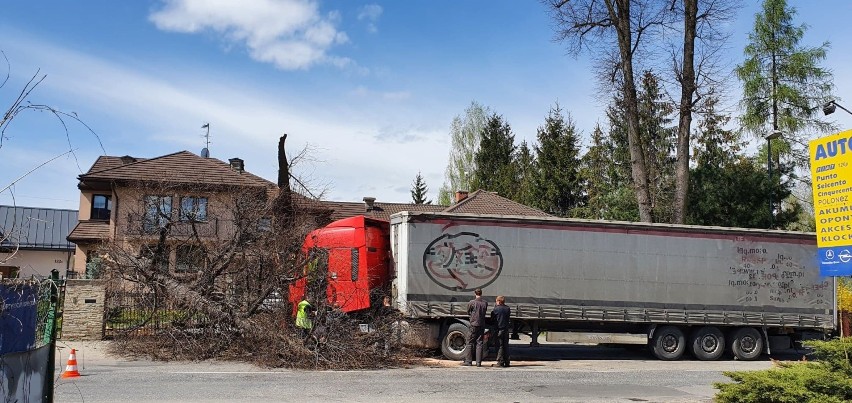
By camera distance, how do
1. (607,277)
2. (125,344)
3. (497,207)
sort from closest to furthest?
(125,344) < (607,277) < (497,207)

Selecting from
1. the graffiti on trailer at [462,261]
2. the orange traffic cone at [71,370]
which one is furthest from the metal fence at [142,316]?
the graffiti on trailer at [462,261]

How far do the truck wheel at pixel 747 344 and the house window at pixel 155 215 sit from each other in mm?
14224

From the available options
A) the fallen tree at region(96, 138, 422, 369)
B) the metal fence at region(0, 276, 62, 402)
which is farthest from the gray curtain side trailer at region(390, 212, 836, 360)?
the metal fence at region(0, 276, 62, 402)

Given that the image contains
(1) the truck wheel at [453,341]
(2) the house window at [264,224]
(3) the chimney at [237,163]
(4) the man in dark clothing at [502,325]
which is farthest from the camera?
(3) the chimney at [237,163]

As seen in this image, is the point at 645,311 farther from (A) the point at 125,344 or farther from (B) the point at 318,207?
(A) the point at 125,344

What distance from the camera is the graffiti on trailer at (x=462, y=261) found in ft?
53.1

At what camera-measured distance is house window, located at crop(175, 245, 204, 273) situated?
16.4 m

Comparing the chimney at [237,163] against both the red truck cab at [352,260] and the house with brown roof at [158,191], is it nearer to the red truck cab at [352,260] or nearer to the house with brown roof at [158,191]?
the house with brown roof at [158,191]

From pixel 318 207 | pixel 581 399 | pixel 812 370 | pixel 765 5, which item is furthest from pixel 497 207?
pixel 812 370

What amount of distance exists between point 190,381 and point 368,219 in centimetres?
587

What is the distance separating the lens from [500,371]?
14750mm

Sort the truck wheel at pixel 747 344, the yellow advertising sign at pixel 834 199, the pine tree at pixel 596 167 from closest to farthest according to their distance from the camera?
the yellow advertising sign at pixel 834 199
the truck wheel at pixel 747 344
the pine tree at pixel 596 167

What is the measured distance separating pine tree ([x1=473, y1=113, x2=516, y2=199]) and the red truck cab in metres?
40.8

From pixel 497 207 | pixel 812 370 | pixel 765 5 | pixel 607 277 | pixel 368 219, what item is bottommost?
pixel 812 370
